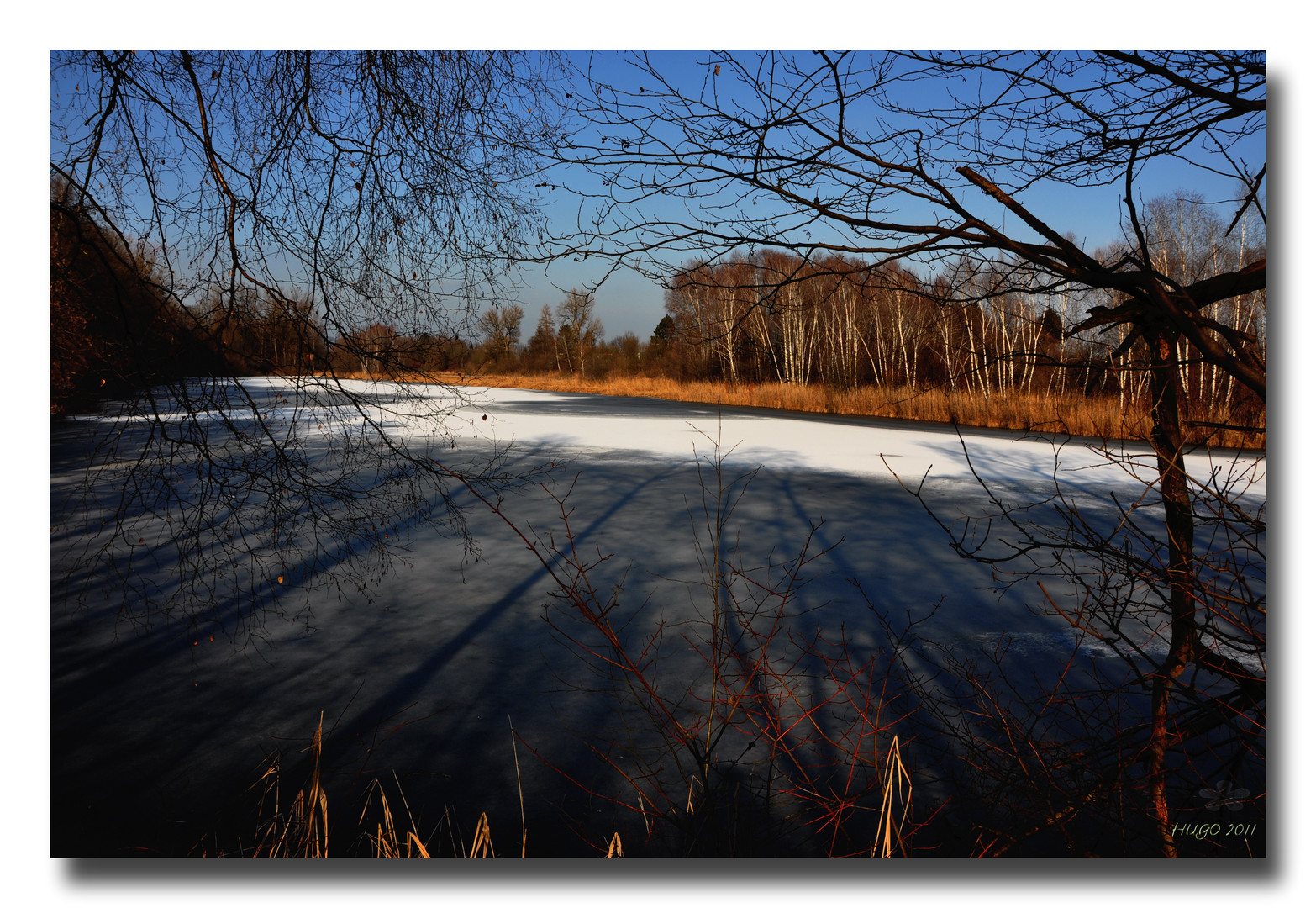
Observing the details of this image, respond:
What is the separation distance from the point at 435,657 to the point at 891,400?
238cm

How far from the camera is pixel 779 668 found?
128 inches

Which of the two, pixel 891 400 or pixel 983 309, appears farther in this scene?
pixel 891 400

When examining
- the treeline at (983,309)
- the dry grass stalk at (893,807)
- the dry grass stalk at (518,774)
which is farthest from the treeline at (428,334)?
the dry grass stalk at (518,774)

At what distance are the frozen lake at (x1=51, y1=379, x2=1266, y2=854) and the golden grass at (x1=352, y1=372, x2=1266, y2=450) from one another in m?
0.29

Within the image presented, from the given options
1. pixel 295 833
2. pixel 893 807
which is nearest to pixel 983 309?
pixel 893 807

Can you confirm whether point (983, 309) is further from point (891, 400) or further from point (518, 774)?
point (518, 774)

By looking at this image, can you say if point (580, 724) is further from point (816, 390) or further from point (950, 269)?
point (816, 390)

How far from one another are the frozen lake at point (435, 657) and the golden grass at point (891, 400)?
0.95ft

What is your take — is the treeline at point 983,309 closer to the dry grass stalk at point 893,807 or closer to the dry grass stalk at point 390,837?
Result: the dry grass stalk at point 893,807

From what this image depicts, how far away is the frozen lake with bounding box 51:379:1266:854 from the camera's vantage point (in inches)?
91.8

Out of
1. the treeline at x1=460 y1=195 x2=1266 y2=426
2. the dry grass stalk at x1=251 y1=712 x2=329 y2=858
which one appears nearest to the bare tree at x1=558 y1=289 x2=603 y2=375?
the treeline at x1=460 y1=195 x2=1266 y2=426

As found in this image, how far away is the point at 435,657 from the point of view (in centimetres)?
334

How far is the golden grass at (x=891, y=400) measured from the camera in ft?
8.18

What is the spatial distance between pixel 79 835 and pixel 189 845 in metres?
0.34
